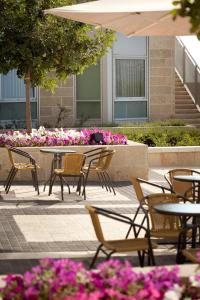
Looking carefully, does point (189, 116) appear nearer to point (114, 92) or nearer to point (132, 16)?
point (114, 92)

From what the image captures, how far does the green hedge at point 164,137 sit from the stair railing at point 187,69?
5.02 meters

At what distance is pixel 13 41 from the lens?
57.6ft

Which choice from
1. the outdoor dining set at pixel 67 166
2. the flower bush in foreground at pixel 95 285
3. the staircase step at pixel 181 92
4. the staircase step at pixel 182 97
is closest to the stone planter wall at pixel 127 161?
the outdoor dining set at pixel 67 166

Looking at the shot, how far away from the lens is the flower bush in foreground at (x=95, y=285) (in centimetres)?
459

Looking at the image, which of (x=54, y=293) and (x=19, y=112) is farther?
(x=19, y=112)

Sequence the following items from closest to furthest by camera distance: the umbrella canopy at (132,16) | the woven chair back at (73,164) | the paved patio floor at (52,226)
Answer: the paved patio floor at (52,226), the umbrella canopy at (132,16), the woven chair back at (73,164)

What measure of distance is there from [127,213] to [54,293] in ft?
26.8

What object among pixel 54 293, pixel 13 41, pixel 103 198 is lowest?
pixel 103 198

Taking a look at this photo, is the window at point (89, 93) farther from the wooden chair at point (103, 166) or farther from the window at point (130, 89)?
the wooden chair at point (103, 166)

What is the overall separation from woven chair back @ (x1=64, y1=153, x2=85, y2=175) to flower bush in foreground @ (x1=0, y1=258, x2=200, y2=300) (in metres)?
9.39

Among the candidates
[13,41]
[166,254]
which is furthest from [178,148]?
[166,254]

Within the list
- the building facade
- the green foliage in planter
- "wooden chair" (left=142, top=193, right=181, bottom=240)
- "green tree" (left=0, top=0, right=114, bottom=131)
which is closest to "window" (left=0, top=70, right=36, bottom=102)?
the building facade

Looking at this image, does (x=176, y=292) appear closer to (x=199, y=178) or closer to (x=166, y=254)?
(x=166, y=254)

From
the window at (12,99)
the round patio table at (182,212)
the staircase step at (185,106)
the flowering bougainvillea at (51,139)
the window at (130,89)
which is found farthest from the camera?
the staircase step at (185,106)
